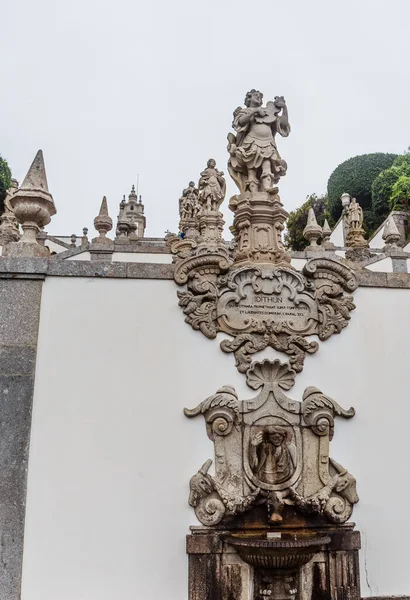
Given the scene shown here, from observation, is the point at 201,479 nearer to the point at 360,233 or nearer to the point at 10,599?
the point at 10,599

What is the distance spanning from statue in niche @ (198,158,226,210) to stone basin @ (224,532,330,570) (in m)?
5.91

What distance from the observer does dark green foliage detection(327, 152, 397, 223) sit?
26969mm

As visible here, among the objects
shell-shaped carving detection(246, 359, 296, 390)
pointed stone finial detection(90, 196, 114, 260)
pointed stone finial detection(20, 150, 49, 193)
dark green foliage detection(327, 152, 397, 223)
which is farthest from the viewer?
dark green foliage detection(327, 152, 397, 223)

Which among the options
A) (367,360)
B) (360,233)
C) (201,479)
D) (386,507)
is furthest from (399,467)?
(360,233)

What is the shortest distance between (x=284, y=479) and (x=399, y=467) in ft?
3.86

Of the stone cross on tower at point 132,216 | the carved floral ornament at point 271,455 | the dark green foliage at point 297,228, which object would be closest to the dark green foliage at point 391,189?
the dark green foliage at point 297,228

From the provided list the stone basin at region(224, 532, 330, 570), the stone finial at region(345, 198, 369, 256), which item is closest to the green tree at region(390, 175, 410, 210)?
the stone finial at region(345, 198, 369, 256)

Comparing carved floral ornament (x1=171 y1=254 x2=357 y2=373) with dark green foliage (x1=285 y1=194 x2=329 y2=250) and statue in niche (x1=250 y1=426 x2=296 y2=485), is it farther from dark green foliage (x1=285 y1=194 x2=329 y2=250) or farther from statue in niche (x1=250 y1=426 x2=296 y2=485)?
dark green foliage (x1=285 y1=194 x2=329 y2=250)

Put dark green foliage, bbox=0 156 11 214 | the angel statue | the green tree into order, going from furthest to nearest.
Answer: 1. dark green foliage, bbox=0 156 11 214
2. the green tree
3. the angel statue

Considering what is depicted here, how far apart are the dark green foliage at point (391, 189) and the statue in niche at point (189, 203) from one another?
12292 millimetres

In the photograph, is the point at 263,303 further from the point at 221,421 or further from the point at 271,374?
the point at 221,421

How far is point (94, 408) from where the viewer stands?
14.9ft

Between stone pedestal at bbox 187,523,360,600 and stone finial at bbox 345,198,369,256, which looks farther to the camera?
stone finial at bbox 345,198,369,256

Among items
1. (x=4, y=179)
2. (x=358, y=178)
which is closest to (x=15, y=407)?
(x=4, y=179)
